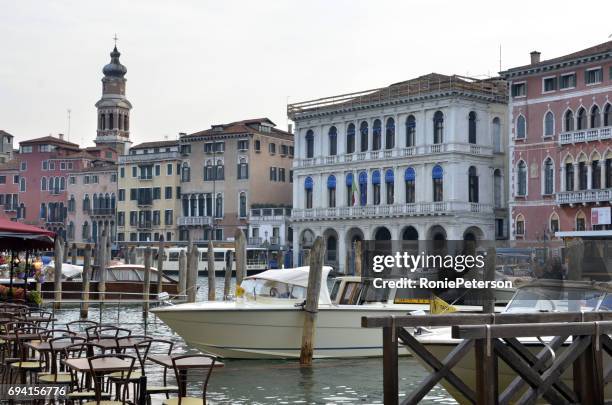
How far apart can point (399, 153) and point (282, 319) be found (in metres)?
35.9

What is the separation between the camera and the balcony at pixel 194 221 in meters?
70.1

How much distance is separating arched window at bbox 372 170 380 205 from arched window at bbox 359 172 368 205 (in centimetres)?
50

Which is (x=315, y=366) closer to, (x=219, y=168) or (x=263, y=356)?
(x=263, y=356)

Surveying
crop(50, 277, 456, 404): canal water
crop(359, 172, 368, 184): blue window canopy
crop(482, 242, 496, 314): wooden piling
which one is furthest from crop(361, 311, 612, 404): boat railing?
crop(359, 172, 368, 184): blue window canopy

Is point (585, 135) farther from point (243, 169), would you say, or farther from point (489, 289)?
point (243, 169)

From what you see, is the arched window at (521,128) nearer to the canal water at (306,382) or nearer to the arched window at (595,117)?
the arched window at (595,117)

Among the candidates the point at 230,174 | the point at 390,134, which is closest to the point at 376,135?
the point at 390,134

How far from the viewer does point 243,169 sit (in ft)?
223

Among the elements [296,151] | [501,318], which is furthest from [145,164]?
[501,318]

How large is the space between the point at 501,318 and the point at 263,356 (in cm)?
1008

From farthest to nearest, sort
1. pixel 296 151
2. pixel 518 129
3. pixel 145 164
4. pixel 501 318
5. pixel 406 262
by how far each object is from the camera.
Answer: pixel 145 164 < pixel 296 151 < pixel 518 129 < pixel 406 262 < pixel 501 318

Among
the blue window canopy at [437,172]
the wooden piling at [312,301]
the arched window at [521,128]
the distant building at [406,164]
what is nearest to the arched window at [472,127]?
the distant building at [406,164]

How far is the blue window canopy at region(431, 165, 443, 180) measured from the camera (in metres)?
51.9

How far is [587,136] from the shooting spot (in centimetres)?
4441
